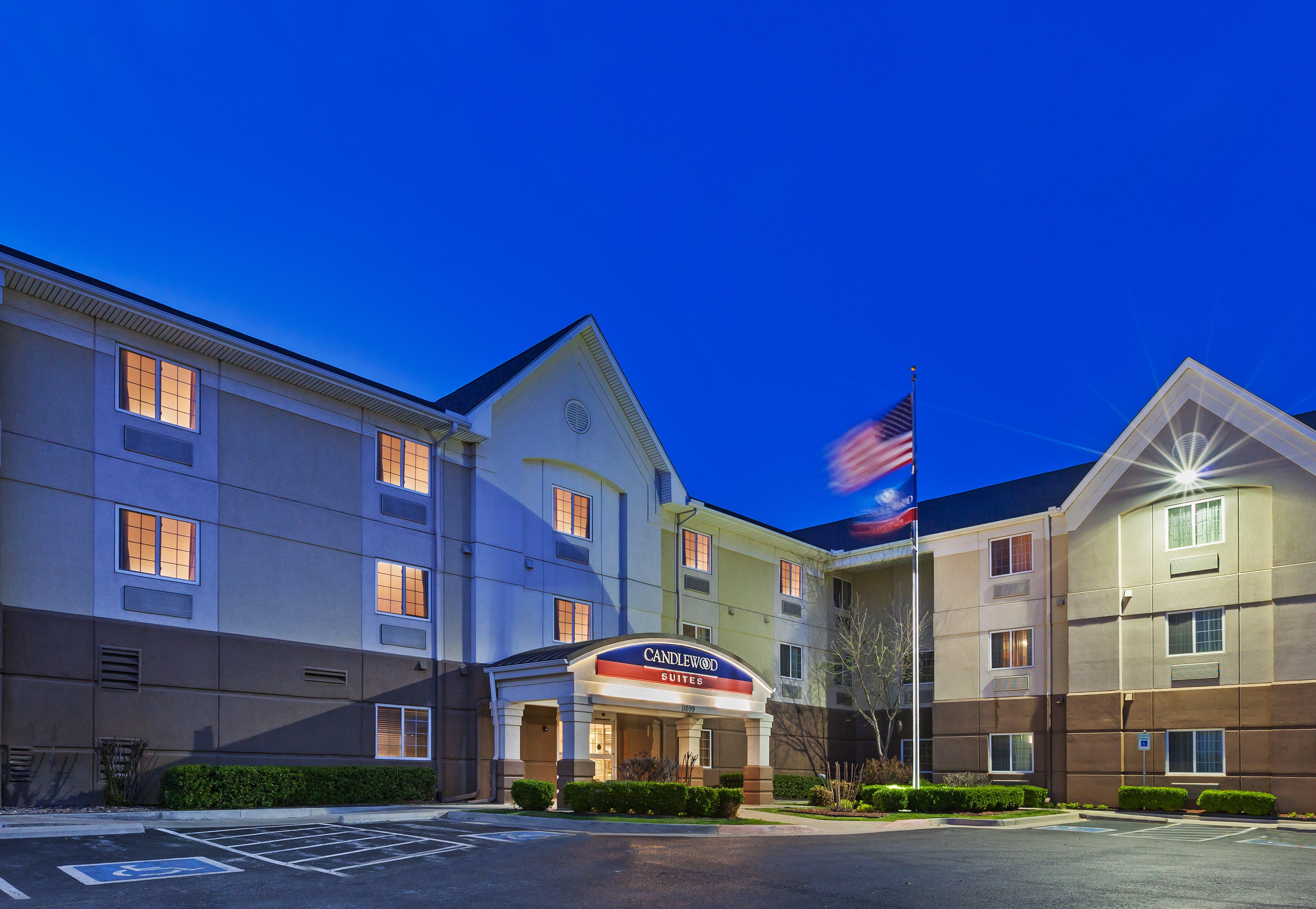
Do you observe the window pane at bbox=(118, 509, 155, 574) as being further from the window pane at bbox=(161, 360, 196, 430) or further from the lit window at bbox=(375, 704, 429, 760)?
the lit window at bbox=(375, 704, 429, 760)

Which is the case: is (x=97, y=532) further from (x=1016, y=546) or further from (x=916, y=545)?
(x=1016, y=546)

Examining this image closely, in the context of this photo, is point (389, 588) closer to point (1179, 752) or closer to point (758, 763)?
point (758, 763)

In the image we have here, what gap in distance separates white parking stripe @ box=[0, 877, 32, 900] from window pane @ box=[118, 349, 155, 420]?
12593mm

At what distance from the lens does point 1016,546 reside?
3725 centimetres

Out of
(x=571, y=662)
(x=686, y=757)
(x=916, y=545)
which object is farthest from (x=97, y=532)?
(x=916, y=545)

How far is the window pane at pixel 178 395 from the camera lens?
75.2 ft

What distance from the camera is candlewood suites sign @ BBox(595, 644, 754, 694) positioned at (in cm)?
2595

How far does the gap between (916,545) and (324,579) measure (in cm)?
1628

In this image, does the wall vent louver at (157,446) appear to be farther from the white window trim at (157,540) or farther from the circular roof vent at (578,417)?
the circular roof vent at (578,417)

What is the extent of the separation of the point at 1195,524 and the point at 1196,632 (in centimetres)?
336

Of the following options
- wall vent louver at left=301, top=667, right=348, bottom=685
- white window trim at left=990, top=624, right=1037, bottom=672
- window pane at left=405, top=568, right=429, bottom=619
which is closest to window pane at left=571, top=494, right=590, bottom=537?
window pane at left=405, top=568, right=429, bottom=619

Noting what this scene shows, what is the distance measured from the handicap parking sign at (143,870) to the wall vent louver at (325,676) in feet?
34.0

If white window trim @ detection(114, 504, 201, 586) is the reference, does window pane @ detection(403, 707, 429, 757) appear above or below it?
below

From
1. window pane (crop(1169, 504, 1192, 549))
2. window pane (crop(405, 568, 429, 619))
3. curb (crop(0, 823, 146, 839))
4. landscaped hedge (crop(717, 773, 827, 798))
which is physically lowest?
landscaped hedge (crop(717, 773, 827, 798))
